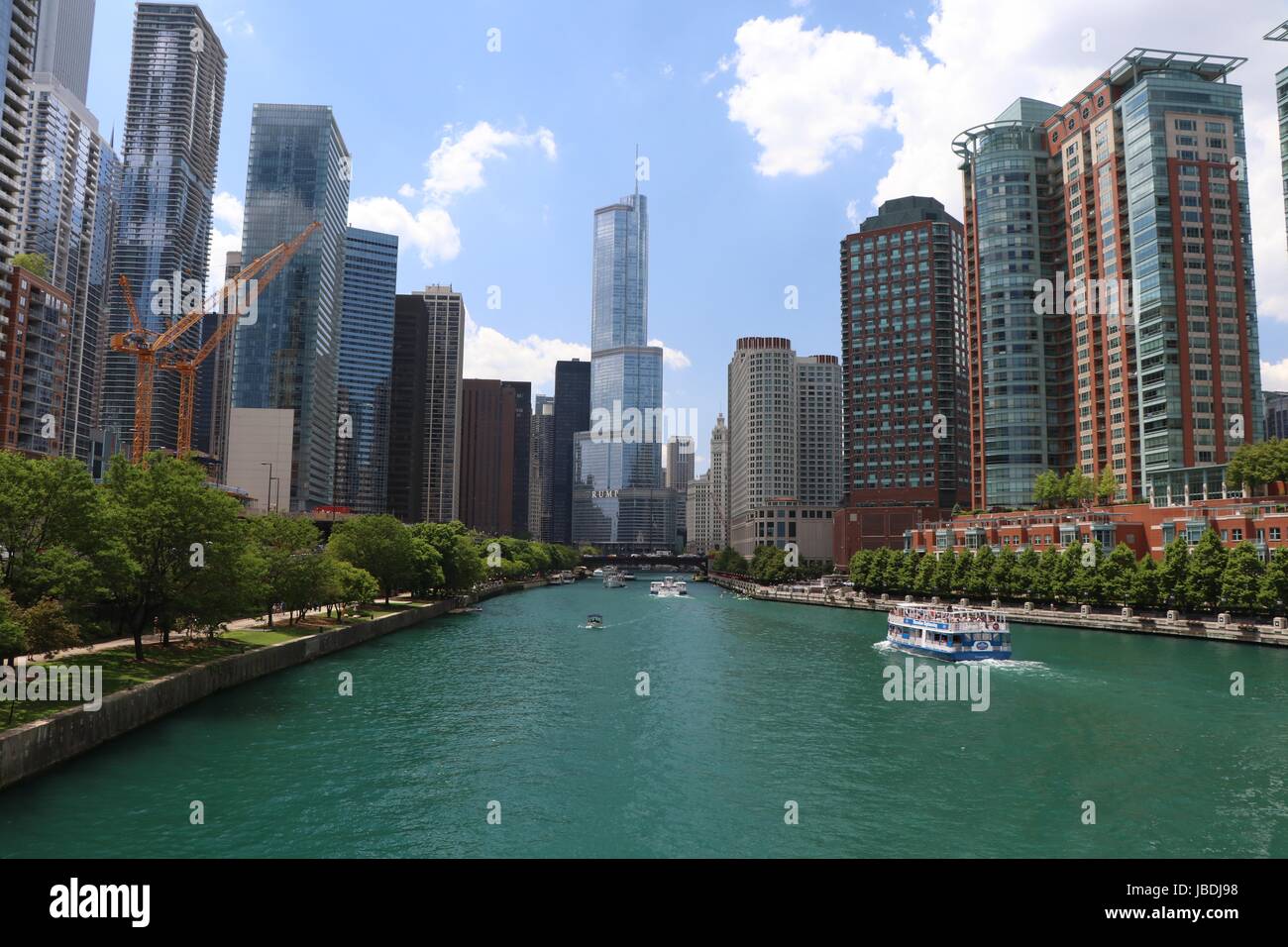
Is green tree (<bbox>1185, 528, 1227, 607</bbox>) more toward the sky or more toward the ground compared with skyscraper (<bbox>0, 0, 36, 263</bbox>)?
more toward the ground

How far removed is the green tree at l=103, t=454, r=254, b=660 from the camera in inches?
2259

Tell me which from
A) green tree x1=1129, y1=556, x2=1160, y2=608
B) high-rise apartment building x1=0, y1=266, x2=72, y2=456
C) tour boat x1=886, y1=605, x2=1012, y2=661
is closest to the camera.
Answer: tour boat x1=886, y1=605, x2=1012, y2=661

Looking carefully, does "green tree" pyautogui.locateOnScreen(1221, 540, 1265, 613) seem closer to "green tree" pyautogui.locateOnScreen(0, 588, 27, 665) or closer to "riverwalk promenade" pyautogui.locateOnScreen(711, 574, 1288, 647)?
"riverwalk promenade" pyautogui.locateOnScreen(711, 574, 1288, 647)

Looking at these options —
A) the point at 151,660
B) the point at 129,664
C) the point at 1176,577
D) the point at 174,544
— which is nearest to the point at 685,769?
the point at 129,664

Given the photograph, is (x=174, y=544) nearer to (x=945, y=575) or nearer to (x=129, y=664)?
(x=129, y=664)

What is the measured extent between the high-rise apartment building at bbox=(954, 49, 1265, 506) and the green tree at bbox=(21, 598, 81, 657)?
167 metres

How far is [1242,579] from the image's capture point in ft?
300

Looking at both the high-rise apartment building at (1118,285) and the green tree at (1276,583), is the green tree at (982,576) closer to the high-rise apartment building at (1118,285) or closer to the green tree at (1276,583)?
the green tree at (1276,583)

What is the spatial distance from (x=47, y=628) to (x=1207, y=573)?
378ft

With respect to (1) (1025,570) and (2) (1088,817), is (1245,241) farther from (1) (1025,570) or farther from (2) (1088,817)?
(2) (1088,817)

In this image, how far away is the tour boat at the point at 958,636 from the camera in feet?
259

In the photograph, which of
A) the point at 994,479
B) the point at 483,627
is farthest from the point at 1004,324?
the point at 483,627

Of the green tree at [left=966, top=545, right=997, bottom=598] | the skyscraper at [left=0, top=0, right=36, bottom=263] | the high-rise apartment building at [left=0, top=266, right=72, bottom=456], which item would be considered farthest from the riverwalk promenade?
the skyscraper at [left=0, top=0, right=36, bottom=263]
